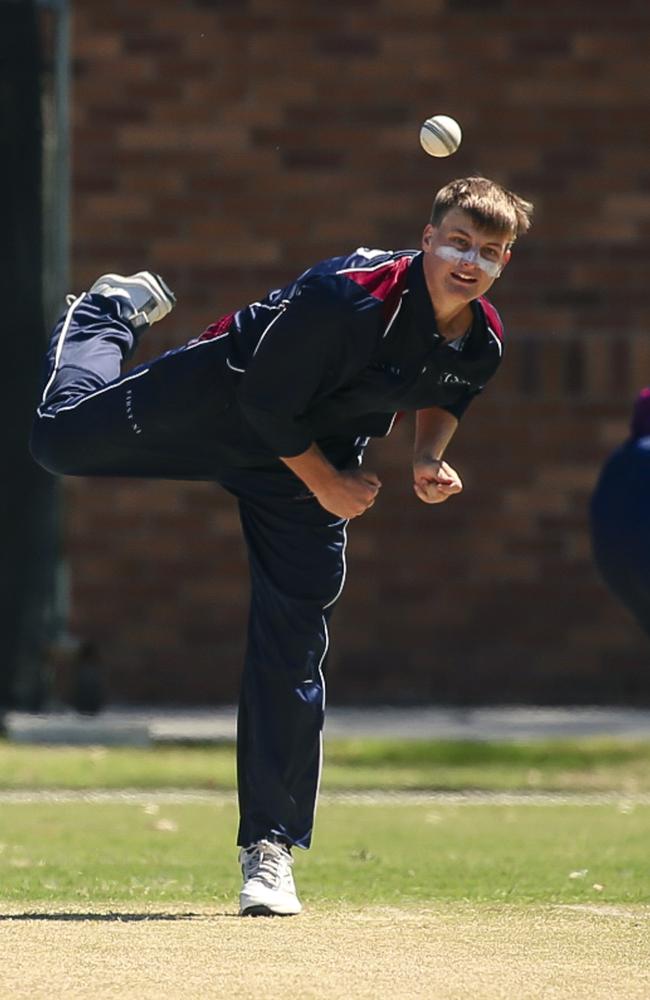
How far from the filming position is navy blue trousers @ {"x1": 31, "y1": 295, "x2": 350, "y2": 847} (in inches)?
216

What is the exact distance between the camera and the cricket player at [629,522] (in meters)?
7.02

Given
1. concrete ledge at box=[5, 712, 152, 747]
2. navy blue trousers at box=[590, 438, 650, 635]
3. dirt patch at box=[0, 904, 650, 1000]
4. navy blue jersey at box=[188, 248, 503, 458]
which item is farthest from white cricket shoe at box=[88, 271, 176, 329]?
concrete ledge at box=[5, 712, 152, 747]

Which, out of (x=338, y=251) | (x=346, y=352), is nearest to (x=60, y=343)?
(x=346, y=352)

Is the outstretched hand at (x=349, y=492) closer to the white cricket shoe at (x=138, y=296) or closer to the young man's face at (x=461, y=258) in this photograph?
the young man's face at (x=461, y=258)

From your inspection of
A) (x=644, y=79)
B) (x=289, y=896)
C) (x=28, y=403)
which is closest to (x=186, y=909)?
(x=289, y=896)

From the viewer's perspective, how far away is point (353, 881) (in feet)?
20.2

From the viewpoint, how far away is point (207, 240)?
10.8 meters

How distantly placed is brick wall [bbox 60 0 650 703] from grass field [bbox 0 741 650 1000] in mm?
1263

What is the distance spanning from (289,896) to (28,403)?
515 centimetres

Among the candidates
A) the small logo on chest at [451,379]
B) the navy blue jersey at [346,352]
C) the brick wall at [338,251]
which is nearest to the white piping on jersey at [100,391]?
the navy blue jersey at [346,352]

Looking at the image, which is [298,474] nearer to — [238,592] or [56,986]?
[56,986]

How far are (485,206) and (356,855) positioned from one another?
8.03 feet

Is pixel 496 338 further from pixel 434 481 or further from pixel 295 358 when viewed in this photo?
pixel 295 358

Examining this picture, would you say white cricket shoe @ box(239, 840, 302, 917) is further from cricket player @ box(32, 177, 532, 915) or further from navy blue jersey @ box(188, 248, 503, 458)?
navy blue jersey @ box(188, 248, 503, 458)
